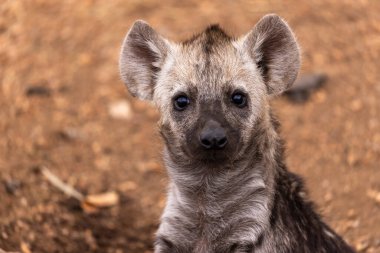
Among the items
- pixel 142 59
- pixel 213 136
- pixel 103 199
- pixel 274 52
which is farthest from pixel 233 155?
pixel 103 199

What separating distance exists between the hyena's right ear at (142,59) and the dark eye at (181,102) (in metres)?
0.52

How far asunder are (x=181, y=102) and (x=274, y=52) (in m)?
0.90

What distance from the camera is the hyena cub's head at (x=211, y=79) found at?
19.9 feet

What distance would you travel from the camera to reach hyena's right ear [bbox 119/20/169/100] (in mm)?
6727

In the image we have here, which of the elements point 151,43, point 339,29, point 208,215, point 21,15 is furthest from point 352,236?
point 21,15

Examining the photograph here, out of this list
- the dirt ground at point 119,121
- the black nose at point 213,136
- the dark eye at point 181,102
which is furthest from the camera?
the dirt ground at point 119,121

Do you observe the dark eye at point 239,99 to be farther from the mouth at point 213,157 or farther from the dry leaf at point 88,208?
the dry leaf at point 88,208

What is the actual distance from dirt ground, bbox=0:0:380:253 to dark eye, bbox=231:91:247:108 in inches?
32.6

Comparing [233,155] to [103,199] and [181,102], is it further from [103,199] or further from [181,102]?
[103,199]

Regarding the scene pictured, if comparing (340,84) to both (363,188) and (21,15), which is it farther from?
(21,15)

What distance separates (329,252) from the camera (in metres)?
6.38

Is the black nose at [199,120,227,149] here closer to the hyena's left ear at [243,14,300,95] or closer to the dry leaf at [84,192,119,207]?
the hyena's left ear at [243,14,300,95]

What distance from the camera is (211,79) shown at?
621 centimetres

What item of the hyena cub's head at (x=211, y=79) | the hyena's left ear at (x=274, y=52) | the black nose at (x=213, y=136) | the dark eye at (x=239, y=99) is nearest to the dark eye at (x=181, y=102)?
the hyena cub's head at (x=211, y=79)
